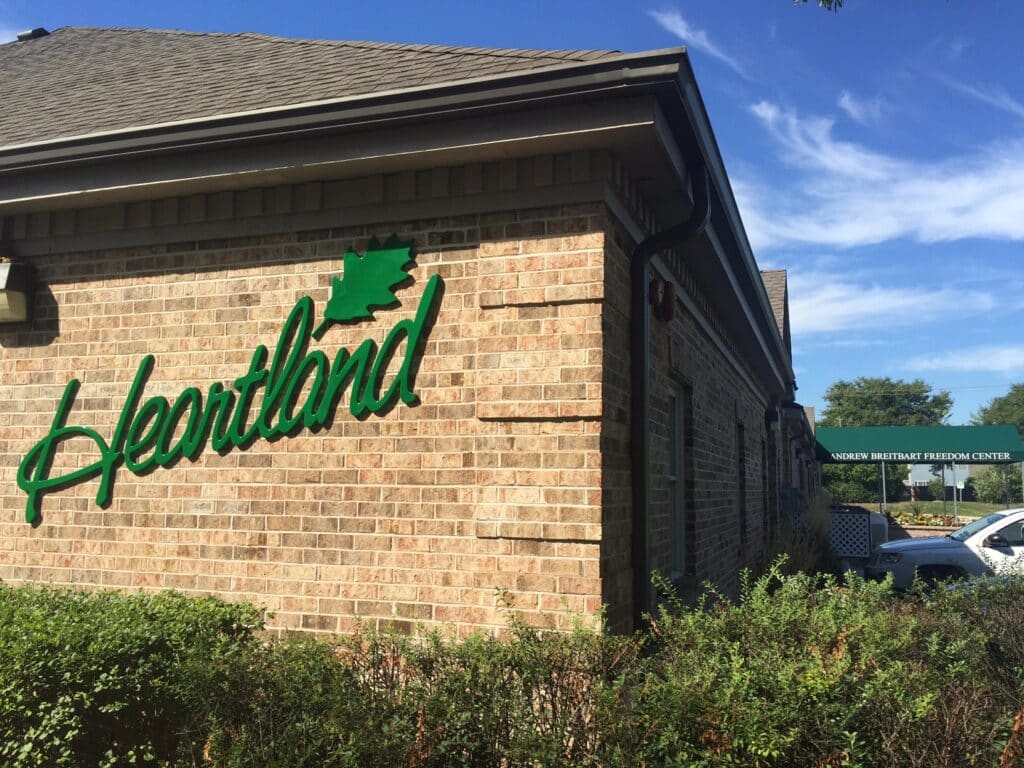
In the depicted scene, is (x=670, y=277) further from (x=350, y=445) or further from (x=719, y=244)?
A: (x=350, y=445)

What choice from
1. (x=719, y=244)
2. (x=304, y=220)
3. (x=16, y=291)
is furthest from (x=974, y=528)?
(x=16, y=291)

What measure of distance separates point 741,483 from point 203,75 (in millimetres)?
8195

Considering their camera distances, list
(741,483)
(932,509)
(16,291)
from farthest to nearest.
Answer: (932,509), (741,483), (16,291)

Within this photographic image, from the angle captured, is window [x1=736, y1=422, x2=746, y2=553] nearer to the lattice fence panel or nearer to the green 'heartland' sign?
the green 'heartland' sign

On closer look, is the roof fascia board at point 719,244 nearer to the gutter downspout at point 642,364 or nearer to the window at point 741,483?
the gutter downspout at point 642,364

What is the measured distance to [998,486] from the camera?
Result: 58.6 metres

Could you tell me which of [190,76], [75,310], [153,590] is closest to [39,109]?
→ [190,76]

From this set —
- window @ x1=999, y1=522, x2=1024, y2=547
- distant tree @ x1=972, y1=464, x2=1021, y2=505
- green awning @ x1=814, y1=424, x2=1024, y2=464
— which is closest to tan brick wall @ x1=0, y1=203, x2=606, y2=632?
window @ x1=999, y1=522, x2=1024, y2=547

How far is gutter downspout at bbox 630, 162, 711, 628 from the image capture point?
16.4 ft

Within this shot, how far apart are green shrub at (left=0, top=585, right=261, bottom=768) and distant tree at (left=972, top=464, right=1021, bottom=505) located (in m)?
60.9

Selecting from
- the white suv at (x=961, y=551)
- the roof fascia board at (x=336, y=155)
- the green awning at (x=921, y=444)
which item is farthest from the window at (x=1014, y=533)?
the green awning at (x=921, y=444)

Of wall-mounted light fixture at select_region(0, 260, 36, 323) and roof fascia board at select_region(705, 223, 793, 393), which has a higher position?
roof fascia board at select_region(705, 223, 793, 393)

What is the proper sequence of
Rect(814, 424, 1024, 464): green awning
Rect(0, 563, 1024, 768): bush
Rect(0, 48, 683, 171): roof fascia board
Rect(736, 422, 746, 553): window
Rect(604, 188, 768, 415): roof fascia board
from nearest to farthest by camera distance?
1. Rect(0, 563, 1024, 768): bush
2. Rect(0, 48, 683, 171): roof fascia board
3. Rect(604, 188, 768, 415): roof fascia board
4. Rect(736, 422, 746, 553): window
5. Rect(814, 424, 1024, 464): green awning

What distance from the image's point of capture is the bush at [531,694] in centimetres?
293
